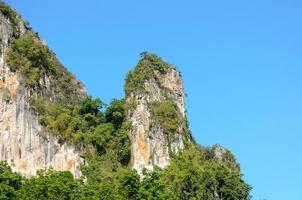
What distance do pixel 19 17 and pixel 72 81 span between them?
17.6 feet

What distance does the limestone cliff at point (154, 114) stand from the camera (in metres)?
49.5

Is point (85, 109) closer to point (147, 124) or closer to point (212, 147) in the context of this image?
point (147, 124)

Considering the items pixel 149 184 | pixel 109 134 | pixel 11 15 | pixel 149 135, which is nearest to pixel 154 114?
pixel 149 135

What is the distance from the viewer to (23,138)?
45875 millimetres

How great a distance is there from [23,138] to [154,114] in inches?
351

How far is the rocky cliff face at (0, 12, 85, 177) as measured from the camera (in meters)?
45.2

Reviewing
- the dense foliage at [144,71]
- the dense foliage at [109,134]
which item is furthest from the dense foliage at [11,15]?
the dense foliage at [144,71]

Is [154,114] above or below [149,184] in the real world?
above

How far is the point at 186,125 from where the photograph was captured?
2100 inches

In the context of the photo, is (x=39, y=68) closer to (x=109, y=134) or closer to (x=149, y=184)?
(x=109, y=134)

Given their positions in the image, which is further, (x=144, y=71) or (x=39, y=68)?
(x=144, y=71)

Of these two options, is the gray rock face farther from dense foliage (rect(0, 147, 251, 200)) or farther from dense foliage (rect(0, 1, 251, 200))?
dense foliage (rect(0, 147, 251, 200))

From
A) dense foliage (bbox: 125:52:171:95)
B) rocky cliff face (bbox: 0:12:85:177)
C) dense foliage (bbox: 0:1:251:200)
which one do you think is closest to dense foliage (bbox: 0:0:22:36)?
dense foliage (bbox: 0:1:251:200)

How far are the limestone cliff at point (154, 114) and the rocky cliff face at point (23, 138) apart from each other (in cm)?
419
